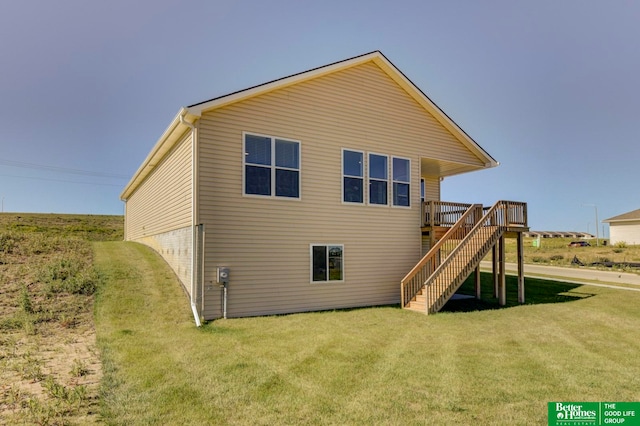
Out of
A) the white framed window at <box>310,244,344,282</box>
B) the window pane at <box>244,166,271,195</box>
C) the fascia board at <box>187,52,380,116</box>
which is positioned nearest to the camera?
the fascia board at <box>187,52,380,116</box>

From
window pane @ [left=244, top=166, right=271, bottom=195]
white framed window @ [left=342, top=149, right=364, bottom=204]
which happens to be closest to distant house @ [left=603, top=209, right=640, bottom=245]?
white framed window @ [left=342, top=149, right=364, bottom=204]

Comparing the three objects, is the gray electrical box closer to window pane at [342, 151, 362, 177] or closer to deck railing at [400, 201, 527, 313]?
window pane at [342, 151, 362, 177]

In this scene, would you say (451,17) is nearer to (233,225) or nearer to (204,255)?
(233,225)

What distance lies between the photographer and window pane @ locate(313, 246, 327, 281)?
10.9m

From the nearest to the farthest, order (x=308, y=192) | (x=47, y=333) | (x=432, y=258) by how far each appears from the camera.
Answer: (x=47, y=333), (x=308, y=192), (x=432, y=258)

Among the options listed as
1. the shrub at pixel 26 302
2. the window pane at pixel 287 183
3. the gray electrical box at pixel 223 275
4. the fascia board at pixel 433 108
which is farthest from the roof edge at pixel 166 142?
the fascia board at pixel 433 108


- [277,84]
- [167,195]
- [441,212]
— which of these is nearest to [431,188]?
[441,212]

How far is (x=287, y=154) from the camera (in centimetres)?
1071

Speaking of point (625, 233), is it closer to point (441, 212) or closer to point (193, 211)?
point (441, 212)

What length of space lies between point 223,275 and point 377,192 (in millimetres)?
5918

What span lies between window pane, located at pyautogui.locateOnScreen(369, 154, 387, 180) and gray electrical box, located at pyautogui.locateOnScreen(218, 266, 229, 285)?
18.9 ft

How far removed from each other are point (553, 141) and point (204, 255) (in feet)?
87.8

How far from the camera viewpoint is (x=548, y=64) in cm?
1770

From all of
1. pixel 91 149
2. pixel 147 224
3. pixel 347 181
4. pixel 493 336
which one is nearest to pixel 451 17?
pixel 347 181
